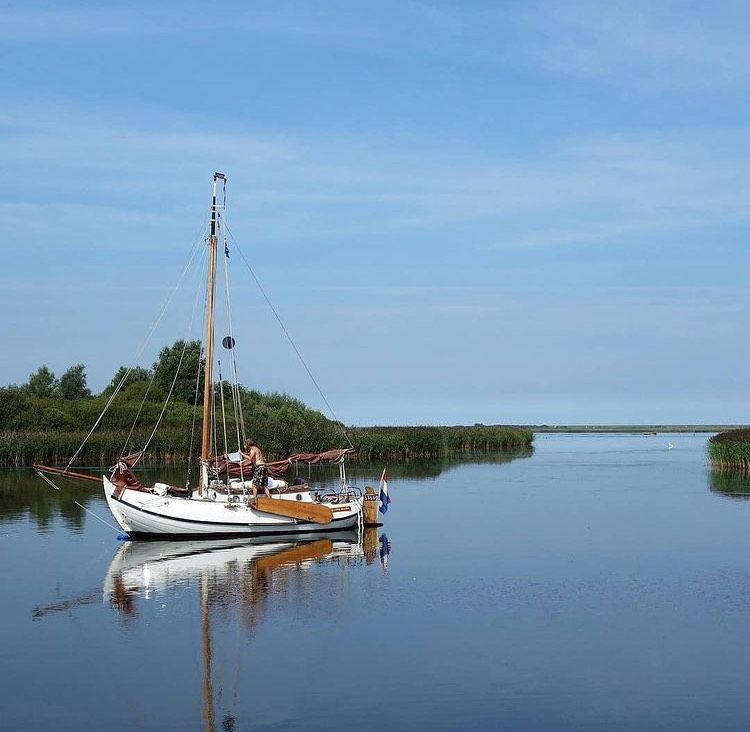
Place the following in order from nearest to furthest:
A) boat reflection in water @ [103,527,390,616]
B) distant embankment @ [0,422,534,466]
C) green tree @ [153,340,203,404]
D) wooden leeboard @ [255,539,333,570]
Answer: boat reflection in water @ [103,527,390,616] → wooden leeboard @ [255,539,333,570] → distant embankment @ [0,422,534,466] → green tree @ [153,340,203,404]

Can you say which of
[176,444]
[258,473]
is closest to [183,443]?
[176,444]

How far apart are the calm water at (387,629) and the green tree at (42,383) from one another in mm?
61088

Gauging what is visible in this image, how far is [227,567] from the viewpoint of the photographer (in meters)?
26.2

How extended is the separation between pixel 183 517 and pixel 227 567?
5199mm

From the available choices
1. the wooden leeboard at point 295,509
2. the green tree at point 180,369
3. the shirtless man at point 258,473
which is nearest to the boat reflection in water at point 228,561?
the wooden leeboard at point 295,509

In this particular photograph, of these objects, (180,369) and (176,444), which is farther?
(180,369)

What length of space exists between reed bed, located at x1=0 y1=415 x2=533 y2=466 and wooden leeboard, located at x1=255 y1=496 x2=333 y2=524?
23962 millimetres

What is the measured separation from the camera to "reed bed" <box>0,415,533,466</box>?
2368 inches

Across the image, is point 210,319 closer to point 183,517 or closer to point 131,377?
point 183,517

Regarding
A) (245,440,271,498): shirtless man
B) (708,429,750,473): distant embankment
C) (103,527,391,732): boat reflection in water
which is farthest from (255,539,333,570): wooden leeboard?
(708,429,750,473): distant embankment

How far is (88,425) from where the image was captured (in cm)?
7344

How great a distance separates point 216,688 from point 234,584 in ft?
27.7

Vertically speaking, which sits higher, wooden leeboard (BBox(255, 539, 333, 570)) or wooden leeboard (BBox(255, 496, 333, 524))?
wooden leeboard (BBox(255, 496, 333, 524))

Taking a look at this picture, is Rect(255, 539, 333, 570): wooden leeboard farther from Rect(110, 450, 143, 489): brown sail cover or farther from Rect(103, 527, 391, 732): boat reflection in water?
Rect(110, 450, 143, 489): brown sail cover
